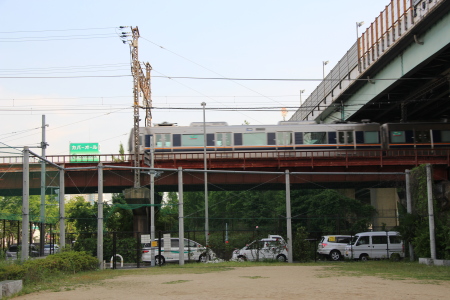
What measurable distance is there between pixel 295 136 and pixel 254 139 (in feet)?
11.5

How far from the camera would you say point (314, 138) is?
4697cm

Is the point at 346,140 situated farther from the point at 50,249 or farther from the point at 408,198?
the point at 50,249

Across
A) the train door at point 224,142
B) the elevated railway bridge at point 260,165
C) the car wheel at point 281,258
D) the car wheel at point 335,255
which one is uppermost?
the train door at point 224,142

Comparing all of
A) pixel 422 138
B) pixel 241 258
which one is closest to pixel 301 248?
pixel 241 258

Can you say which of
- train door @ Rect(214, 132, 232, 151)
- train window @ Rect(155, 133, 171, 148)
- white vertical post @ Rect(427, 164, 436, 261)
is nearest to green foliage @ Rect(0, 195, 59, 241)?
white vertical post @ Rect(427, 164, 436, 261)

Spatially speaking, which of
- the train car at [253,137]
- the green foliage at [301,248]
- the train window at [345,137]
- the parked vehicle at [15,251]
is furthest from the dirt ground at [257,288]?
the train window at [345,137]

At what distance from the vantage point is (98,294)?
1409cm

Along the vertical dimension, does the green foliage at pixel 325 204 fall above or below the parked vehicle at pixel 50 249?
above

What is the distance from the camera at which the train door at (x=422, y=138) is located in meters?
46.9

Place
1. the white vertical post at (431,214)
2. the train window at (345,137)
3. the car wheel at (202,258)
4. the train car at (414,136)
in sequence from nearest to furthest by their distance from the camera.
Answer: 1. the white vertical post at (431,214)
2. the car wheel at (202,258)
3. the train car at (414,136)
4. the train window at (345,137)

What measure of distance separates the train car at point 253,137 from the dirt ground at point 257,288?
91.0 feet

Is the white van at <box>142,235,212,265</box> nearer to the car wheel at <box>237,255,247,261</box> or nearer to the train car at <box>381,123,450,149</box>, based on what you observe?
the car wheel at <box>237,255,247,261</box>

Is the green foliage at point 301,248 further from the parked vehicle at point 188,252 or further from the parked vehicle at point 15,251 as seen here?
the parked vehicle at point 15,251

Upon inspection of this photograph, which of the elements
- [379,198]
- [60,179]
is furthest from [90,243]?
[379,198]
